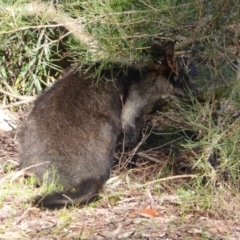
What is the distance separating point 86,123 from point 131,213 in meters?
0.88

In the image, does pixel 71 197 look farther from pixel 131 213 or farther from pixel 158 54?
pixel 158 54

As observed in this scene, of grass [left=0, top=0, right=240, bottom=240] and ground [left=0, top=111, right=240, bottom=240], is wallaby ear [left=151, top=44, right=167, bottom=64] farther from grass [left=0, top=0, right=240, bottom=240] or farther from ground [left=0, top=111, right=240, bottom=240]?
ground [left=0, top=111, right=240, bottom=240]

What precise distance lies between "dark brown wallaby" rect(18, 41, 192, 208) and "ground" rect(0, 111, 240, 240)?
4.5 inches

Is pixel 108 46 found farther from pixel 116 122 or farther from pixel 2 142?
pixel 2 142

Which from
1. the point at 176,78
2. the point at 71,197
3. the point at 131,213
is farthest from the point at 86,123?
the point at 176,78

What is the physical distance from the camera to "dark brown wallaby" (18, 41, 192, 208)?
4.60 metres

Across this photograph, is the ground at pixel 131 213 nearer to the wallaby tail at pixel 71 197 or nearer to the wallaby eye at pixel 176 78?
the wallaby tail at pixel 71 197

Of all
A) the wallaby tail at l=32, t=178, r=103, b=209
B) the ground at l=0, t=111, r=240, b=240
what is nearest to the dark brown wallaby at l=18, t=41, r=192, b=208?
the wallaby tail at l=32, t=178, r=103, b=209

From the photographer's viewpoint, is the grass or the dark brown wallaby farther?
the dark brown wallaby

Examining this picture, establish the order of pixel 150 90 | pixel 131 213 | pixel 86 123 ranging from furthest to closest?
pixel 150 90
pixel 86 123
pixel 131 213

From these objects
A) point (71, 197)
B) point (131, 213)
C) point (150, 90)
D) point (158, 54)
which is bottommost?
point (131, 213)

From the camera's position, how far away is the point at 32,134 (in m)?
4.84

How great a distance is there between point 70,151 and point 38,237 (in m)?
0.93

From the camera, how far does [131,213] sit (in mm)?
4344
